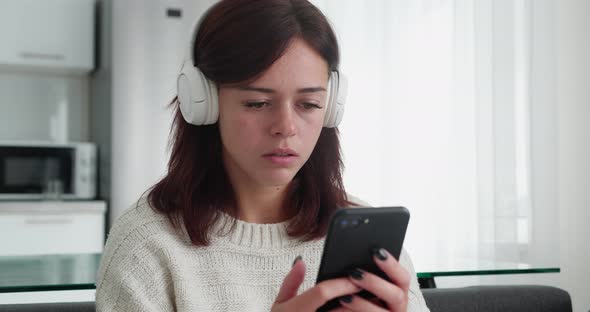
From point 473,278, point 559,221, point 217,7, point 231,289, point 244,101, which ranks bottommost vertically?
point 473,278

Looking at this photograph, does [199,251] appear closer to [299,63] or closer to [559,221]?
[299,63]

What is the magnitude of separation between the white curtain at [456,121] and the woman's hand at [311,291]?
2567mm

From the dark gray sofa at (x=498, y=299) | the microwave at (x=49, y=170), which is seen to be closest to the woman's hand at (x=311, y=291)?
the dark gray sofa at (x=498, y=299)

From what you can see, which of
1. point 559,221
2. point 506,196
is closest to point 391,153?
point 506,196

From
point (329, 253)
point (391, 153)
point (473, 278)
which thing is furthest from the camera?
point (391, 153)

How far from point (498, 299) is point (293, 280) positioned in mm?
597

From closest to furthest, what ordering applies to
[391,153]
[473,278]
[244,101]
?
[244,101]
[473,278]
[391,153]

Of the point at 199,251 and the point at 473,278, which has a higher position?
the point at 199,251

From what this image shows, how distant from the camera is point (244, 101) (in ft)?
3.22

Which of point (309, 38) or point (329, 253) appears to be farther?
point (309, 38)

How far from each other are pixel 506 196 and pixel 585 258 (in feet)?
1.55

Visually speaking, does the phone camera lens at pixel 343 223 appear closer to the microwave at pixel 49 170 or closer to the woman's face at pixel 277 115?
the woman's face at pixel 277 115

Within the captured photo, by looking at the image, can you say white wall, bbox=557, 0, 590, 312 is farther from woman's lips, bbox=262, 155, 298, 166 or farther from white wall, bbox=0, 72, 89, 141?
woman's lips, bbox=262, 155, 298, 166

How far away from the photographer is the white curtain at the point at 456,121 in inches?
133
